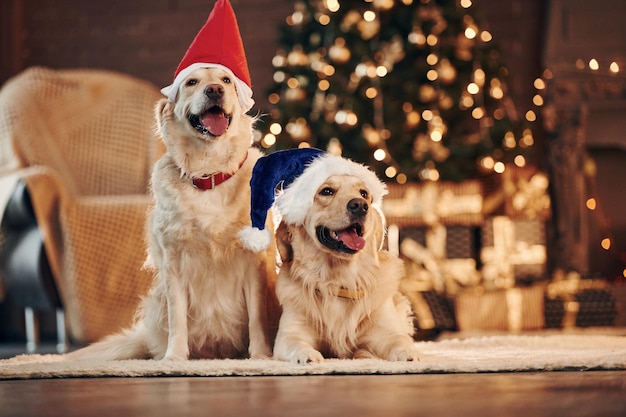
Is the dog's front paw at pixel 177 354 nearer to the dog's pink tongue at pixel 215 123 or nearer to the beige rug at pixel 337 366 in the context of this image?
the beige rug at pixel 337 366

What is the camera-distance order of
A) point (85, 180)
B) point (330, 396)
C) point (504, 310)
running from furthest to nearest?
point (85, 180)
point (504, 310)
point (330, 396)

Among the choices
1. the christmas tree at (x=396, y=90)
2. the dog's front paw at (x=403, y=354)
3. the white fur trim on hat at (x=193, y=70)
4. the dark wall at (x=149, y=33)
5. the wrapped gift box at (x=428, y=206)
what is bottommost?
the dog's front paw at (x=403, y=354)

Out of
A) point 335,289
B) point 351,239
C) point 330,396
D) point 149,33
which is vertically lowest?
point 330,396

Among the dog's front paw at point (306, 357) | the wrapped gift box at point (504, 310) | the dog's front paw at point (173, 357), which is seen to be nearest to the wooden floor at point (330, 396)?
the dog's front paw at point (306, 357)

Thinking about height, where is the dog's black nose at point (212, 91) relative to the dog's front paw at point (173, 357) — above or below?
above

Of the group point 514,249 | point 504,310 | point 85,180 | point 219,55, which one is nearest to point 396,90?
point 514,249

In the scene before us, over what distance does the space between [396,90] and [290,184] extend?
231 centimetres

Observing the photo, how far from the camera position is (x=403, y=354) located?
89.2 inches

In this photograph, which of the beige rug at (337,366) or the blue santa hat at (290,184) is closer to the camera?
the beige rug at (337,366)

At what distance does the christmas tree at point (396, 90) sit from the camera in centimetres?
457

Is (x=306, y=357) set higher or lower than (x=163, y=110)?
lower

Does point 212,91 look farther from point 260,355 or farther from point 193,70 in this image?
point 260,355

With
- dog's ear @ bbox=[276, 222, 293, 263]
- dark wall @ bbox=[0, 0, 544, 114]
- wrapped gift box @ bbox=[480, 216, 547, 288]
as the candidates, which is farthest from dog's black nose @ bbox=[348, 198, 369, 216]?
dark wall @ bbox=[0, 0, 544, 114]

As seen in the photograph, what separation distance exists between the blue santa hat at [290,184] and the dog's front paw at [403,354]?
1.27 feet
